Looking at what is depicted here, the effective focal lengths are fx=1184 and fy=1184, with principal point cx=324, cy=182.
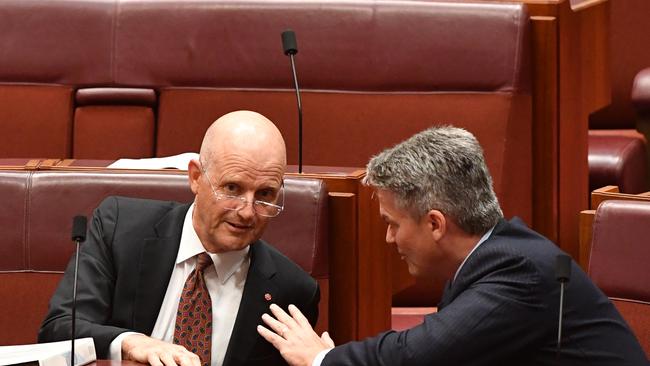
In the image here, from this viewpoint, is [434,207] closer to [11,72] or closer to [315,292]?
[315,292]

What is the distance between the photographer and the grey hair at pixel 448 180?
82cm

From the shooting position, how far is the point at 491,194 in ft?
2.71

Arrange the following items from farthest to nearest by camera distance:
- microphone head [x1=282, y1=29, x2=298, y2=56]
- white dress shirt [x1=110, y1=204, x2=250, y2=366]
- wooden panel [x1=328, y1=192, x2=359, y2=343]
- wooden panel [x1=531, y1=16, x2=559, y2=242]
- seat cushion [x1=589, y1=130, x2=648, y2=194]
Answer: seat cushion [x1=589, y1=130, x2=648, y2=194] < wooden panel [x1=531, y1=16, x2=559, y2=242] < microphone head [x1=282, y1=29, x2=298, y2=56] < wooden panel [x1=328, y1=192, x2=359, y2=343] < white dress shirt [x1=110, y1=204, x2=250, y2=366]

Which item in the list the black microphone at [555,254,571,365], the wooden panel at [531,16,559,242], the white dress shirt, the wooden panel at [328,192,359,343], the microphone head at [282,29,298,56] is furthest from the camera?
the wooden panel at [531,16,559,242]

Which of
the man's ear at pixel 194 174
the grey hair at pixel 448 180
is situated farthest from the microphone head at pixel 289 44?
the grey hair at pixel 448 180

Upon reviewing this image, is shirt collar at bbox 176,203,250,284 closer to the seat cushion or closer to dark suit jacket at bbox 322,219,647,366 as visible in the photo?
dark suit jacket at bbox 322,219,647,366

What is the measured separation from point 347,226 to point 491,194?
0.22 m

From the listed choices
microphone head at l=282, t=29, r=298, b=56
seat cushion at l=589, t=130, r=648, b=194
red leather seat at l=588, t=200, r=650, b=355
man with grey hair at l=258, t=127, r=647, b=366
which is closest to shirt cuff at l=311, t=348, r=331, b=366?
man with grey hair at l=258, t=127, r=647, b=366

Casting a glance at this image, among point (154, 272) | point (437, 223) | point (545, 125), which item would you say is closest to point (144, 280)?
point (154, 272)

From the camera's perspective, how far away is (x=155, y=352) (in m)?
0.81

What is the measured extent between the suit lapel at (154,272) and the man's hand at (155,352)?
0.07 m

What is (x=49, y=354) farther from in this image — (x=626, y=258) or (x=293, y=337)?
(x=626, y=258)

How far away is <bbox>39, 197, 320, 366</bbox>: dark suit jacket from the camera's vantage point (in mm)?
908

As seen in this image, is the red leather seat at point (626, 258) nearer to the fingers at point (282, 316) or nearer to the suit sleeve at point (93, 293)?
the fingers at point (282, 316)
